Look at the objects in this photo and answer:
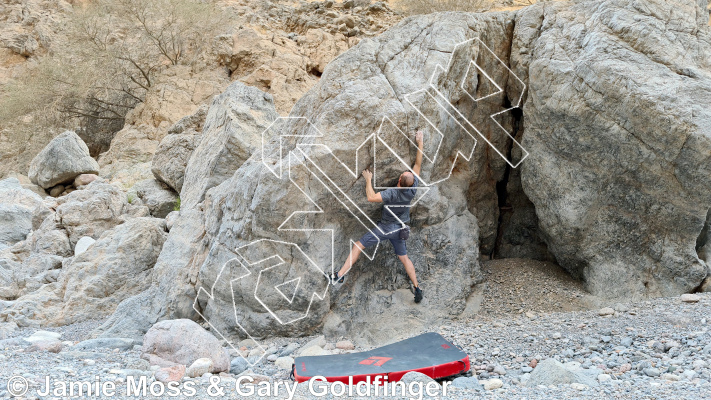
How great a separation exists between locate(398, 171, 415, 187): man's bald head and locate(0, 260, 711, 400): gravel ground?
1.49m

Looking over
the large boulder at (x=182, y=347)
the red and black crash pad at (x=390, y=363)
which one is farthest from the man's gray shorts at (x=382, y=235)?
the large boulder at (x=182, y=347)

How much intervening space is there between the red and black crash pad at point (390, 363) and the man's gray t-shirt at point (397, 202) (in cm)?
124

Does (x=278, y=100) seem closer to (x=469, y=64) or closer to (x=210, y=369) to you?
(x=469, y=64)

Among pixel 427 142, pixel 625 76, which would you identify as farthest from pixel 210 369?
pixel 625 76

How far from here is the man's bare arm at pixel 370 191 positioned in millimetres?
5086

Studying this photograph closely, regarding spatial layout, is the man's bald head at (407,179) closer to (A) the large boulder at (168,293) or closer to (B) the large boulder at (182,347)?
(B) the large boulder at (182,347)

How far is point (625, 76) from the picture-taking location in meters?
5.18

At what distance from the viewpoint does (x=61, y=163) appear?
10234mm

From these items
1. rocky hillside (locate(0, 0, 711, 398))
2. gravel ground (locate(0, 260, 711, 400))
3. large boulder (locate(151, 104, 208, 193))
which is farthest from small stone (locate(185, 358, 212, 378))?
large boulder (locate(151, 104, 208, 193))

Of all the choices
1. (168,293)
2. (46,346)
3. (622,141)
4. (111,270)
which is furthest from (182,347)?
(622,141)

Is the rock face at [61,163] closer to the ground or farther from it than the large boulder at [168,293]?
farther from it

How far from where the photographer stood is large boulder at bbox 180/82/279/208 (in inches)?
271

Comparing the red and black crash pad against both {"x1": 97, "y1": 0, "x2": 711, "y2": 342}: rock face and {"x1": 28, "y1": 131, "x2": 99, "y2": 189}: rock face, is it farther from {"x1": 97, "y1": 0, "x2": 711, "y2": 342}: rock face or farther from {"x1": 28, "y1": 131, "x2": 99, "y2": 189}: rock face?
{"x1": 28, "y1": 131, "x2": 99, "y2": 189}: rock face
